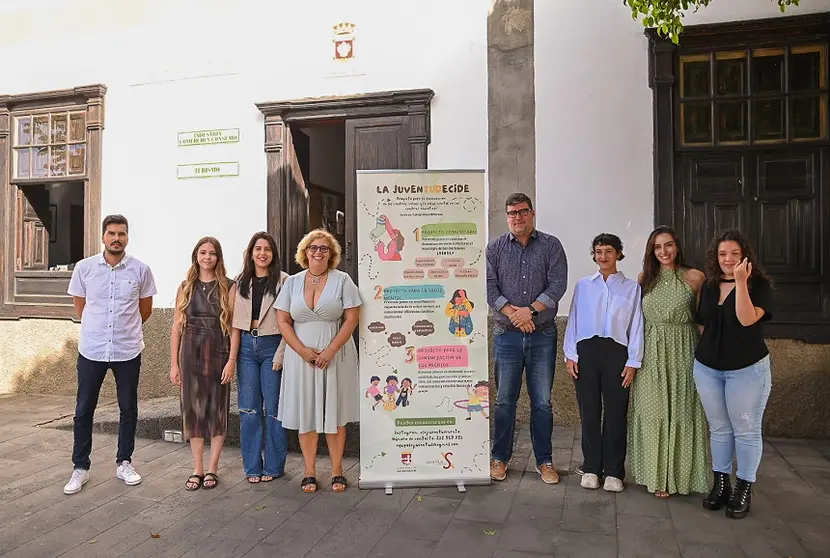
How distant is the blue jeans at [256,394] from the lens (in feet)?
14.9

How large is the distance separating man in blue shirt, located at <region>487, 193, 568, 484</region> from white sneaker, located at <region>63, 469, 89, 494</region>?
2887 mm

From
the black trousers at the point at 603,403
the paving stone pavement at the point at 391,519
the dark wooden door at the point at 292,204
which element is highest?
the dark wooden door at the point at 292,204

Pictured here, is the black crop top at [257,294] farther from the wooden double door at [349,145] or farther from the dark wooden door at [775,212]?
the dark wooden door at [775,212]

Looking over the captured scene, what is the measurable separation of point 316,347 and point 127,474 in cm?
173

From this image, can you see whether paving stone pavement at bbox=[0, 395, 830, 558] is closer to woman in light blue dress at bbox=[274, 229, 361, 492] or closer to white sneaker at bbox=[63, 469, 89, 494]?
white sneaker at bbox=[63, 469, 89, 494]

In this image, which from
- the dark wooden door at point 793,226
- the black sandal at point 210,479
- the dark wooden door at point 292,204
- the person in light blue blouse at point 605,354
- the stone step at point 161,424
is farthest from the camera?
the dark wooden door at point 292,204

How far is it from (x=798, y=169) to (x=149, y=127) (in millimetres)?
6748

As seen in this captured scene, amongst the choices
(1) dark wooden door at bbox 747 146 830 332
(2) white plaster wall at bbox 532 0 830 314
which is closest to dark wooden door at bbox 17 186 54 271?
(2) white plaster wall at bbox 532 0 830 314

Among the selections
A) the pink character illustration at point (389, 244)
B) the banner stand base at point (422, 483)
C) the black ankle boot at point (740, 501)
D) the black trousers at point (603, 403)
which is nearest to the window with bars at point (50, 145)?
the pink character illustration at point (389, 244)

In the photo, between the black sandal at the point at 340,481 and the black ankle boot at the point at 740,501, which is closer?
the black ankle boot at the point at 740,501

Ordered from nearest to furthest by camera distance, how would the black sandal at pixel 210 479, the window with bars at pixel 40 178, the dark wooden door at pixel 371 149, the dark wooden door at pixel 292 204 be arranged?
the black sandal at pixel 210 479 → the dark wooden door at pixel 371 149 → the dark wooden door at pixel 292 204 → the window with bars at pixel 40 178

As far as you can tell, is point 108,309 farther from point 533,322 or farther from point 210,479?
point 533,322

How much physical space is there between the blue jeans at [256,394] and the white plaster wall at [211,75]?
2.72 m

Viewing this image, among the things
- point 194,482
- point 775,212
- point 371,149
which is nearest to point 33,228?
point 371,149
